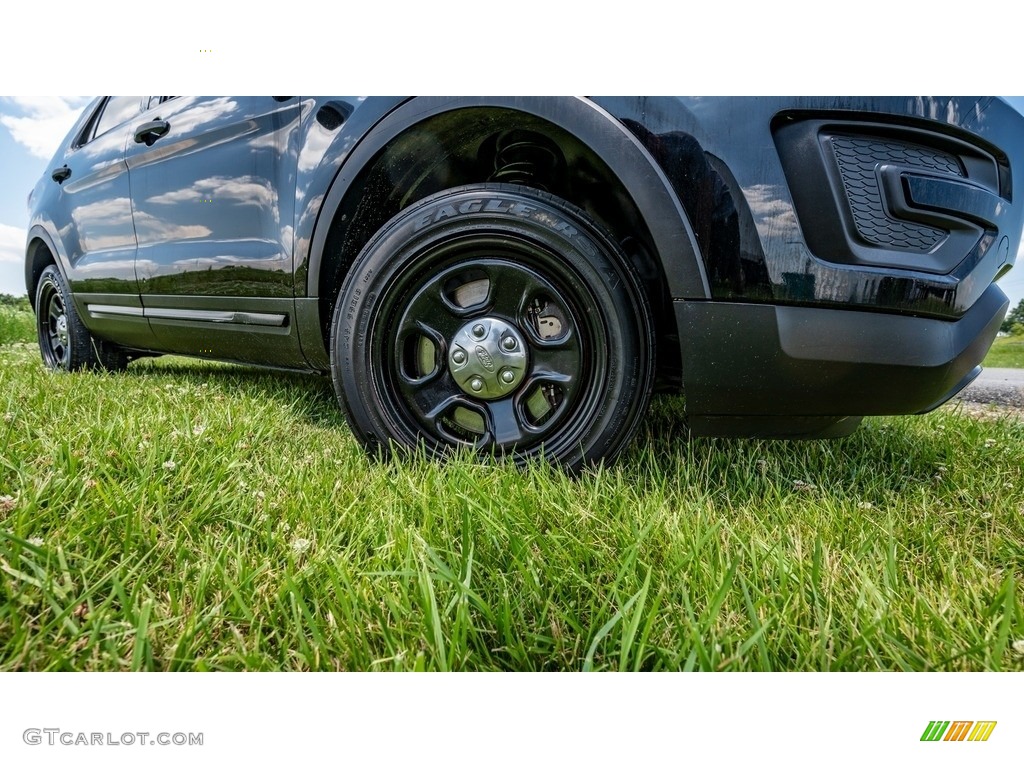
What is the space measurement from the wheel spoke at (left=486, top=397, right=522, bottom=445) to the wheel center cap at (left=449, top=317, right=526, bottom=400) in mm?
28

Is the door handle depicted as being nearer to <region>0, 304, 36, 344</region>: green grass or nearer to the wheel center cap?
<region>0, 304, 36, 344</region>: green grass

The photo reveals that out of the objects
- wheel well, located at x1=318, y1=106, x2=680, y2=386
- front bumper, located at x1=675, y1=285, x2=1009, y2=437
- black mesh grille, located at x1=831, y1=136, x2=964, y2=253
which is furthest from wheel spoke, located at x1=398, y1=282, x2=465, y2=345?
black mesh grille, located at x1=831, y1=136, x2=964, y2=253

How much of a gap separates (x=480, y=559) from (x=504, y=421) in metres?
0.47

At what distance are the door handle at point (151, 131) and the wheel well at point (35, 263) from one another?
129 cm

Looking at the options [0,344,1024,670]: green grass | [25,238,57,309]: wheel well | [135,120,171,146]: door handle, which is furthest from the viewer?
[25,238,57,309]: wheel well

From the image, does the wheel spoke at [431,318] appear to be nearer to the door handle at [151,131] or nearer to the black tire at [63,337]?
the door handle at [151,131]

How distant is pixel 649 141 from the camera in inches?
44.7

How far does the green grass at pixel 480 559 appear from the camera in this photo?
2.39 feet

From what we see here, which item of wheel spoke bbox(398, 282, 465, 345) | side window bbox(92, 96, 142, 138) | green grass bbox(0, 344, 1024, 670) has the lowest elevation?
green grass bbox(0, 344, 1024, 670)

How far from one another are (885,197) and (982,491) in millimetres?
860

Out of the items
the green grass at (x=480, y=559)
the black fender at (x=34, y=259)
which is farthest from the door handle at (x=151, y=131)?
the green grass at (x=480, y=559)

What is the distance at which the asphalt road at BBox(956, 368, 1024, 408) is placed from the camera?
1.53 m
